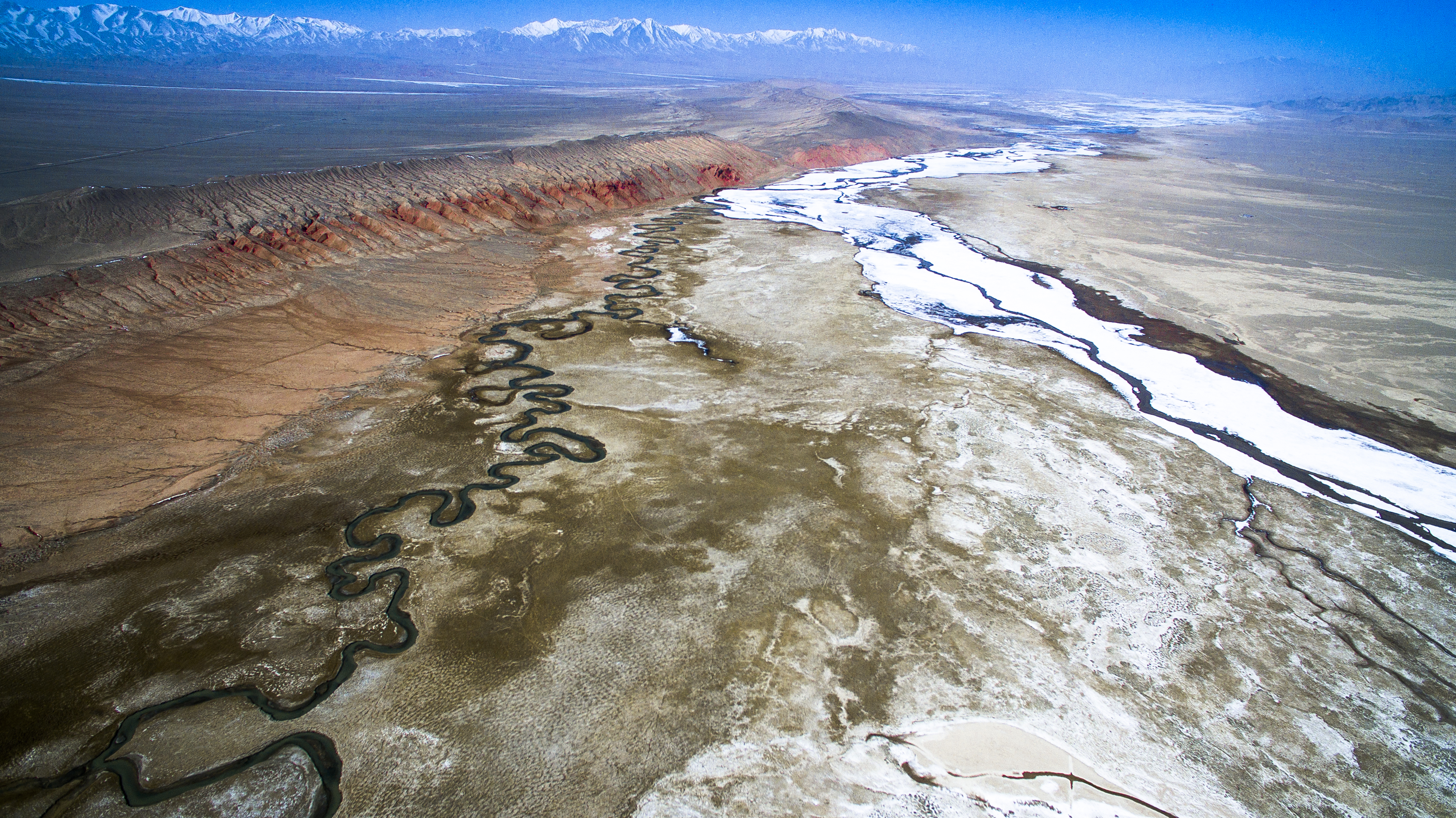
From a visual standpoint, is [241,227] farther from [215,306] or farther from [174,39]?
[174,39]

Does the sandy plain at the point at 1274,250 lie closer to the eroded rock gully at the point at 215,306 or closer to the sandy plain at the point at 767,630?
the sandy plain at the point at 767,630

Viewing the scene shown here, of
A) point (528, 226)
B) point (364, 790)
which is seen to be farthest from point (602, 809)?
Answer: point (528, 226)

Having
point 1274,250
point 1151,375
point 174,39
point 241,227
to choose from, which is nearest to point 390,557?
point 1151,375

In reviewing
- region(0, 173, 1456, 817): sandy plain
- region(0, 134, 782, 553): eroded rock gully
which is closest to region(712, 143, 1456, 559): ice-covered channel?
region(0, 173, 1456, 817): sandy plain

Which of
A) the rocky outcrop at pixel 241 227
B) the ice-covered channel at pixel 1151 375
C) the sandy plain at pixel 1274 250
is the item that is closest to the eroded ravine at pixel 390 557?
the rocky outcrop at pixel 241 227

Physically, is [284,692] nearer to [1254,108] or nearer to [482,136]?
[482,136]
